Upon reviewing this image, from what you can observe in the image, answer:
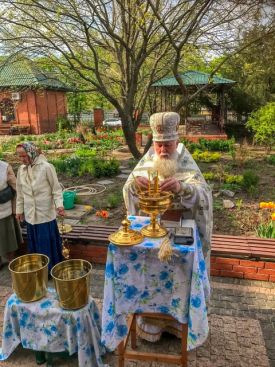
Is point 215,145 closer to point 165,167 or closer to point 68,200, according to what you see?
point 68,200

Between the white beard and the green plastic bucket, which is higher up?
the white beard

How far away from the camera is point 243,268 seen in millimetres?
4219

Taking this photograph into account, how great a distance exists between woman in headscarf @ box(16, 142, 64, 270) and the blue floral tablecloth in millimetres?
1318

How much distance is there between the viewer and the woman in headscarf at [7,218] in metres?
4.31

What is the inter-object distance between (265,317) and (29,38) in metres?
7.63

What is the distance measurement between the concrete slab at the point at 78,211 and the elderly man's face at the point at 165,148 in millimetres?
3976

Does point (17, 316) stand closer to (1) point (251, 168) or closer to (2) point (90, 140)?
(1) point (251, 168)

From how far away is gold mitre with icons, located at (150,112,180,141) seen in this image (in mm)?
2471

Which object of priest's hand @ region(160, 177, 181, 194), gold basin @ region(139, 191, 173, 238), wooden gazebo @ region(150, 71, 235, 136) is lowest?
gold basin @ region(139, 191, 173, 238)

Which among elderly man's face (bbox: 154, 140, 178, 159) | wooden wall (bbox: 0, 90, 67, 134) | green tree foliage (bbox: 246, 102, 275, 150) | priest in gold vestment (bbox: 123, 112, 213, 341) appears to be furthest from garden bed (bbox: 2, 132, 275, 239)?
wooden wall (bbox: 0, 90, 67, 134)

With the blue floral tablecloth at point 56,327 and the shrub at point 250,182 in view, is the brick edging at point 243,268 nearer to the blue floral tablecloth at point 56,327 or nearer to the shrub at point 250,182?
the blue floral tablecloth at point 56,327

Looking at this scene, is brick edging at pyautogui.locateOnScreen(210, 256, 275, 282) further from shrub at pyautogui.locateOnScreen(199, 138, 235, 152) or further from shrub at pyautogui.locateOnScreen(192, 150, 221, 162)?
shrub at pyautogui.locateOnScreen(199, 138, 235, 152)

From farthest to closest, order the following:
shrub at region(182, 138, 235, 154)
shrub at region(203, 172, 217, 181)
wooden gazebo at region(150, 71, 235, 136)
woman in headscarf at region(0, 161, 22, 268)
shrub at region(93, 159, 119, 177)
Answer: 1. wooden gazebo at region(150, 71, 235, 136)
2. shrub at region(182, 138, 235, 154)
3. shrub at region(93, 159, 119, 177)
4. shrub at region(203, 172, 217, 181)
5. woman in headscarf at region(0, 161, 22, 268)

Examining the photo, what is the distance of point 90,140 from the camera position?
670 inches
